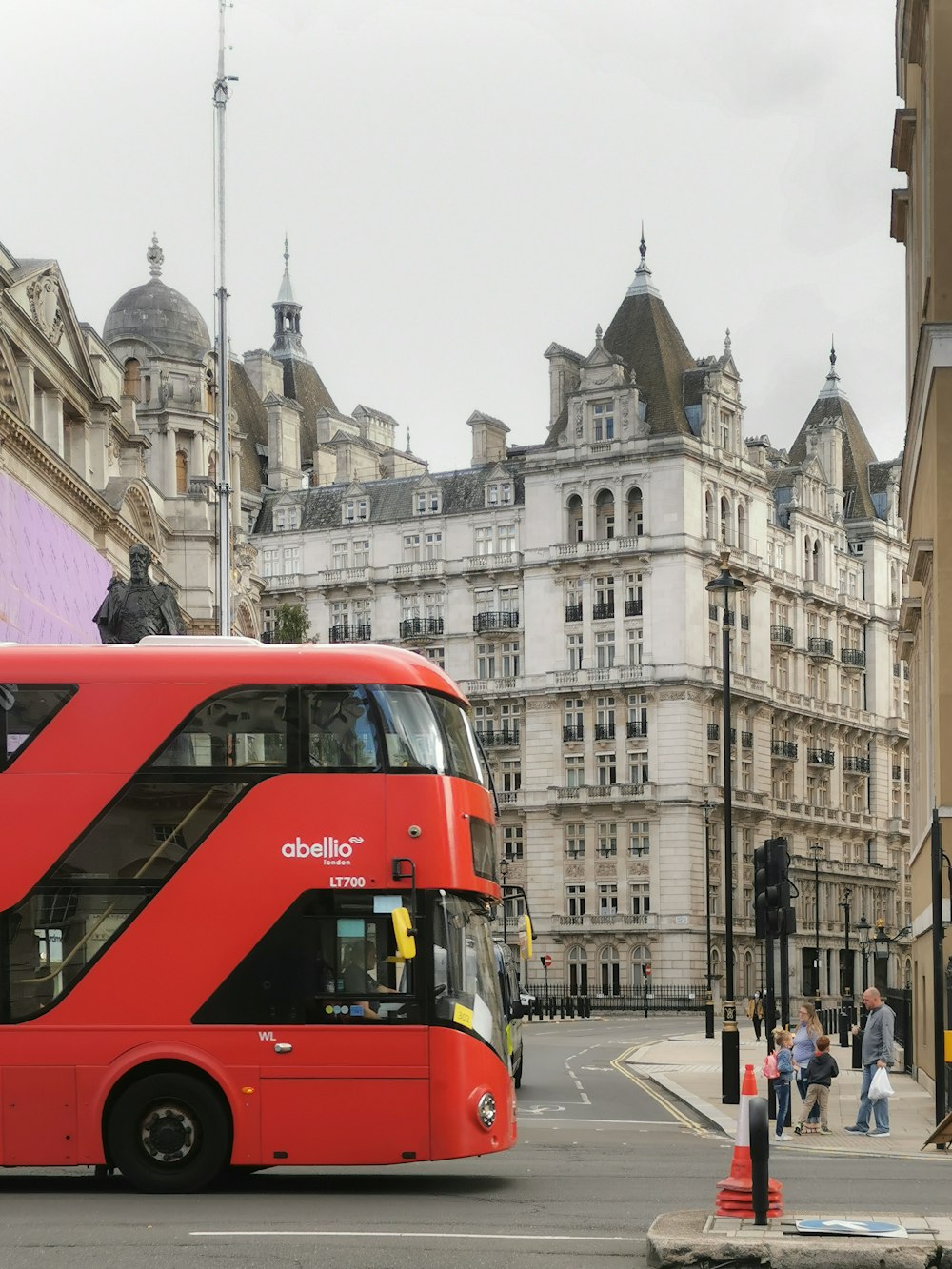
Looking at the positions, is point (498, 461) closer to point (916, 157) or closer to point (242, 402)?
point (242, 402)

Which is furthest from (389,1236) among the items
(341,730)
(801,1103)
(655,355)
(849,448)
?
(849,448)

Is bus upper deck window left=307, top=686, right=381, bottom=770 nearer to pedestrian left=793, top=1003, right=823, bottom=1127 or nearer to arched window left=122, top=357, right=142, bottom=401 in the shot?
pedestrian left=793, top=1003, right=823, bottom=1127

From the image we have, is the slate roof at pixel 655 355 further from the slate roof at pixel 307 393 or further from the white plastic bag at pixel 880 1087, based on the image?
the white plastic bag at pixel 880 1087

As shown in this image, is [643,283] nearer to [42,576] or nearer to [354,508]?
[354,508]

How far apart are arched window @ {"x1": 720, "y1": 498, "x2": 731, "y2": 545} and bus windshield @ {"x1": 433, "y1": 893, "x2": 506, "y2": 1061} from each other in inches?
3336

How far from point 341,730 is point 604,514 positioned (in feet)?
274

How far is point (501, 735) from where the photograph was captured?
102 meters

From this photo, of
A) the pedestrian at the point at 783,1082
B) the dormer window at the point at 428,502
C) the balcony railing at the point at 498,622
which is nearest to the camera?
the pedestrian at the point at 783,1082

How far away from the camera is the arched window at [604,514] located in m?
100

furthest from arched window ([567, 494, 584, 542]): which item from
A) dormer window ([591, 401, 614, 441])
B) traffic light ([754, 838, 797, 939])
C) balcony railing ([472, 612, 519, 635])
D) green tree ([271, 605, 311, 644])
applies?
traffic light ([754, 838, 797, 939])

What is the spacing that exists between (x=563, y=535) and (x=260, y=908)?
277 ft

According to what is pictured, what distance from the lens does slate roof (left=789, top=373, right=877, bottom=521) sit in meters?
119

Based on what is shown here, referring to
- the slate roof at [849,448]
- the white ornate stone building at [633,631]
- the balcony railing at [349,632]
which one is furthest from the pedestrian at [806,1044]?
the slate roof at [849,448]

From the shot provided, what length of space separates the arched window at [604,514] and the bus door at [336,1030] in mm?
83271
